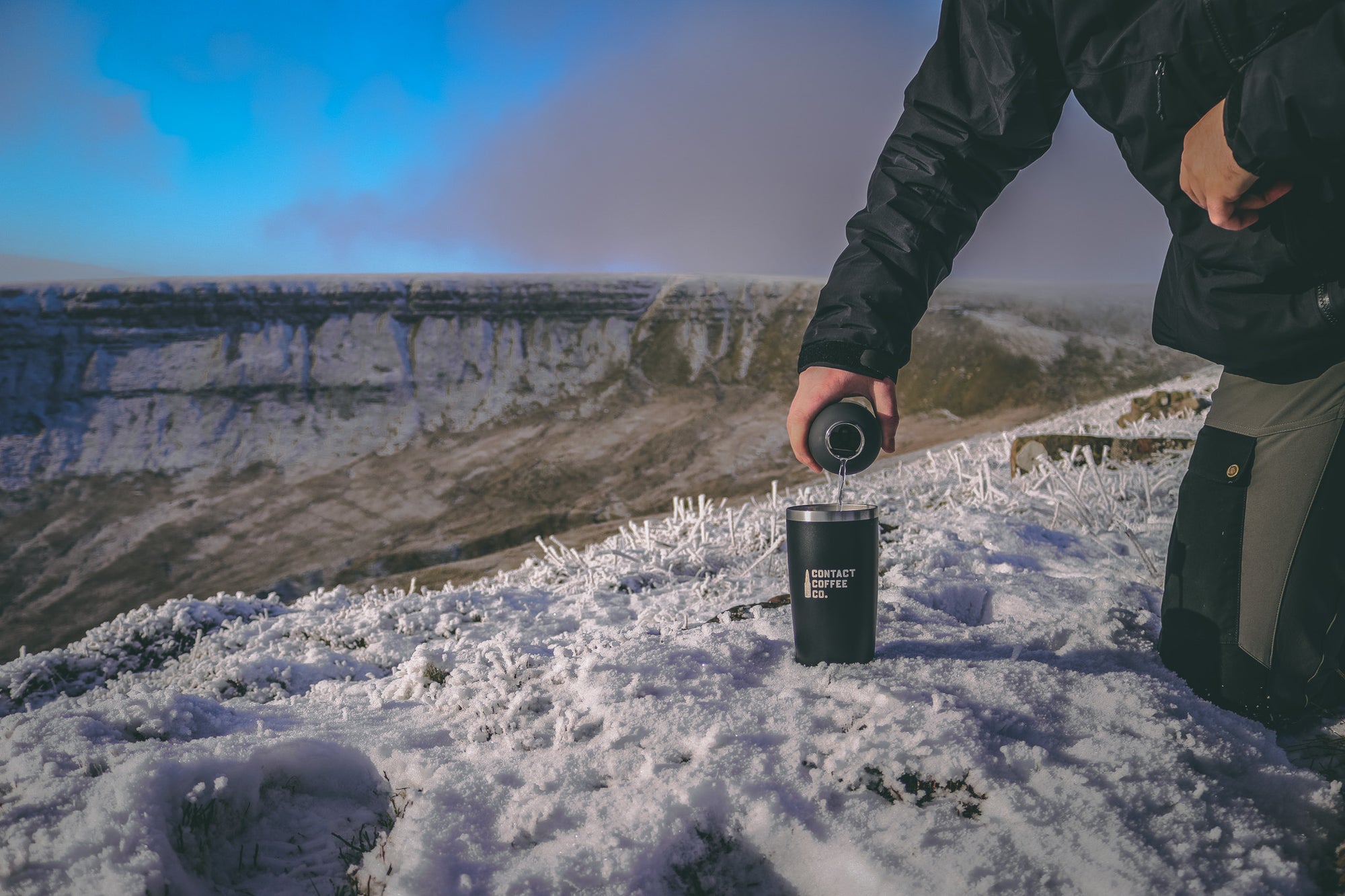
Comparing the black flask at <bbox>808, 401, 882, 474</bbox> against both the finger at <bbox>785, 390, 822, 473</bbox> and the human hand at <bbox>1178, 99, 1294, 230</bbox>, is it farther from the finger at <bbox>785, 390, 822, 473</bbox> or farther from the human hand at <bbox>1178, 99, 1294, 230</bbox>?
the human hand at <bbox>1178, 99, 1294, 230</bbox>

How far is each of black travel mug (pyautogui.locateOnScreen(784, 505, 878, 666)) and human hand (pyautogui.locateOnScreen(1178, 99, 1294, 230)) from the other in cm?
89

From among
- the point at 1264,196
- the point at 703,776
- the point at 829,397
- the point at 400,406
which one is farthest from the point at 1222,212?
the point at 400,406

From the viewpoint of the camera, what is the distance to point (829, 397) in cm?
180

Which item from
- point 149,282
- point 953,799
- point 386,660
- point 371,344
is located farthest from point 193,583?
point 953,799

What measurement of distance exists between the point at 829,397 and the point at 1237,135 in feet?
3.02

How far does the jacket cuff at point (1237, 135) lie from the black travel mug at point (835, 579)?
922 mm

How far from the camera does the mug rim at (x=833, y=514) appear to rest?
160 cm

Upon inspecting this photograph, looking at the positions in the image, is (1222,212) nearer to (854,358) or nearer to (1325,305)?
(1325,305)

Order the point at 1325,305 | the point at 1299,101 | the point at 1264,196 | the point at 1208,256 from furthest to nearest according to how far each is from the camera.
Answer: the point at 1208,256, the point at 1325,305, the point at 1264,196, the point at 1299,101

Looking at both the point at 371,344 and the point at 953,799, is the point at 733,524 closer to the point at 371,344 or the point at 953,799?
the point at 953,799

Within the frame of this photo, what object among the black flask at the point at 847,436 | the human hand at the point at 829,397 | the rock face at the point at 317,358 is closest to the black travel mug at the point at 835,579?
the black flask at the point at 847,436

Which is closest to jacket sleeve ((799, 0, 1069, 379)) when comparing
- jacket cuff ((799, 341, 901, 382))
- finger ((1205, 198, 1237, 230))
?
jacket cuff ((799, 341, 901, 382))

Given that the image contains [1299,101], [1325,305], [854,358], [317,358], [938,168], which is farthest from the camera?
[317,358]

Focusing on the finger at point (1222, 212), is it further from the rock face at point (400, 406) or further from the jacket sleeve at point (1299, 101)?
the rock face at point (400, 406)
